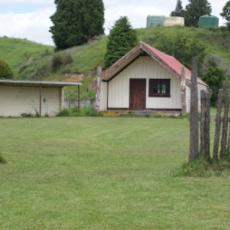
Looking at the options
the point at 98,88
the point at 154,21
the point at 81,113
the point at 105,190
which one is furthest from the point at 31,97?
the point at 154,21

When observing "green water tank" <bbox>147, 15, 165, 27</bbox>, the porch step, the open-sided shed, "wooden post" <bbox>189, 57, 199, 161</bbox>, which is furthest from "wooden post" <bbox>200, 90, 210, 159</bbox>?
"green water tank" <bbox>147, 15, 165, 27</bbox>

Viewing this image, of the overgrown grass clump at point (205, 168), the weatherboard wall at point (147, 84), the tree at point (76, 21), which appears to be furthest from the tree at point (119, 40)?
the overgrown grass clump at point (205, 168)

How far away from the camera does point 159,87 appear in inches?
1237

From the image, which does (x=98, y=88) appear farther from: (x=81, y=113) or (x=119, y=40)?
(x=119, y=40)

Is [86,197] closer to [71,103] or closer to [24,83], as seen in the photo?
[24,83]

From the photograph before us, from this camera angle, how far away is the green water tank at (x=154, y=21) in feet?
234

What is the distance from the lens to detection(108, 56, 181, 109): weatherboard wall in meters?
30.9

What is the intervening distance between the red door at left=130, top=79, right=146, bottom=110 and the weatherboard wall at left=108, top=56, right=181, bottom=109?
0.25 metres

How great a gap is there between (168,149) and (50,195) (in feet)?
21.4

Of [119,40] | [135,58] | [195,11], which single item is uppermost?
[195,11]

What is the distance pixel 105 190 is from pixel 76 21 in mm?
55325

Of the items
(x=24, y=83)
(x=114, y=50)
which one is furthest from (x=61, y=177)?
(x=114, y=50)

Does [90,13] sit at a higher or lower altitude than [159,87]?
higher

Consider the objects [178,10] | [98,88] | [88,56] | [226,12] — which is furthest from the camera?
[178,10]
